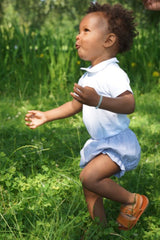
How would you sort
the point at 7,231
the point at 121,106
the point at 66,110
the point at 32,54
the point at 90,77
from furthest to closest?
1. the point at 32,54
2. the point at 66,110
3. the point at 90,77
4. the point at 7,231
5. the point at 121,106

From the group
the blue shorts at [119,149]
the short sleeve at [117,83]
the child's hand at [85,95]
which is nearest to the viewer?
the child's hand at [85,95]

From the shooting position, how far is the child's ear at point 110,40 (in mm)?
1999

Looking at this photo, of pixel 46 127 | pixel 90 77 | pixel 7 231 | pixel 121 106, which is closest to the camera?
pixel 121 106

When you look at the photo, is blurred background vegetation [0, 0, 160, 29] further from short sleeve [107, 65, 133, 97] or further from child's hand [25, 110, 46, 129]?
short sleeve [107, 65, 133, 97]

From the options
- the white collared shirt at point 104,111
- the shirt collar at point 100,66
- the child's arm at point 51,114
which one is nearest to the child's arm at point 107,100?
the white collared shirt at point 104,111

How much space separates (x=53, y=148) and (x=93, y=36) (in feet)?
4.66

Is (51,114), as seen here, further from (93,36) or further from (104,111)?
(93,36)

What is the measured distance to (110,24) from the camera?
6.59 ft

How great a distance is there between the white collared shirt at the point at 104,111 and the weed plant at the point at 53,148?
0.46 metres

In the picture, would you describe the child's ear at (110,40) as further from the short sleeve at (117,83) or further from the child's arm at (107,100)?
the child's arm at (107,100)

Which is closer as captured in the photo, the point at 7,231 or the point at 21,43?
the point at 7,231

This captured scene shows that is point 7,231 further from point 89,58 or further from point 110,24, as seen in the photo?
point 110,24

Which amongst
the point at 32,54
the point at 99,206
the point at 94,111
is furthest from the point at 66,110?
the point at 32,54

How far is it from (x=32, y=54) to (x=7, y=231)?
379 centimetres
